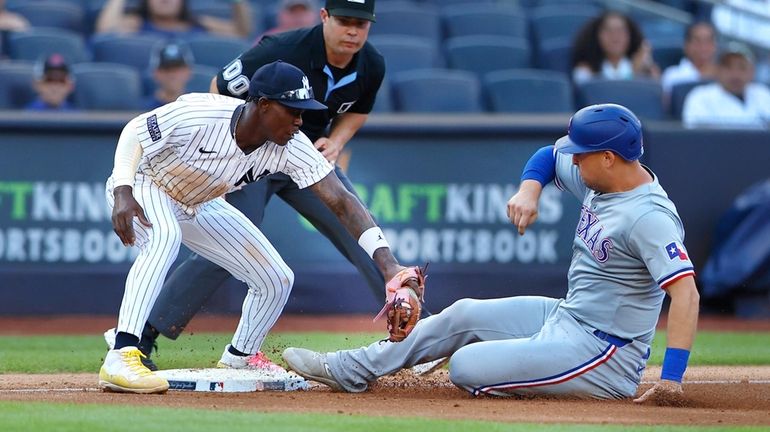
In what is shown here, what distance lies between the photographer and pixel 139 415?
4.71 meters

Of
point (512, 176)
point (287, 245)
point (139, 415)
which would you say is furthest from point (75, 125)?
point (139, 415)

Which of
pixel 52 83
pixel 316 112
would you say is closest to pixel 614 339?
pixel 316 112

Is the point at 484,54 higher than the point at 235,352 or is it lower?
higher

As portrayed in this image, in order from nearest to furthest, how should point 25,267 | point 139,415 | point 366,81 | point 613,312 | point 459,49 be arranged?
point 139,415 < point 613,312 < point 366,81 < point 25,267 < point 459,49

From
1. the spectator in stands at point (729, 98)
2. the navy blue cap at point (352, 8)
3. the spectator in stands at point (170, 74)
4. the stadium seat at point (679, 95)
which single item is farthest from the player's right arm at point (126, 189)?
the stadium seat at point (679, 95)

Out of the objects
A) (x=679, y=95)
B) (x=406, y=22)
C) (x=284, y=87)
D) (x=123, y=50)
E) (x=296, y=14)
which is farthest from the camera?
(x=406, y=22)

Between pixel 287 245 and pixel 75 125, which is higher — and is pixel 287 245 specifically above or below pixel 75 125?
below

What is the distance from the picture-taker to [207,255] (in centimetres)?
589

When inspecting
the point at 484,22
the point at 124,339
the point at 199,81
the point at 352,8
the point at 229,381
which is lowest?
the point at 229,381

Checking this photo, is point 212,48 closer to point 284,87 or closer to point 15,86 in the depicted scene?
point 15,86

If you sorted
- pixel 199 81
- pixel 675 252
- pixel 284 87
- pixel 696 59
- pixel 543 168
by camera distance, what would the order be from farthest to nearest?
pixel 696 59 → pixel 199 81 → pixel 543 168 → pixel 284 87 → pixel 675 252

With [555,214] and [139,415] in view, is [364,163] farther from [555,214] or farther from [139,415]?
[139,415]

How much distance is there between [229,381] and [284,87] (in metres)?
1.43

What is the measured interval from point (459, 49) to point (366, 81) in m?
5.63
